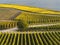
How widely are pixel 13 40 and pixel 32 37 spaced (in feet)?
13.6

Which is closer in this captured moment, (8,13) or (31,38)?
(31,38)

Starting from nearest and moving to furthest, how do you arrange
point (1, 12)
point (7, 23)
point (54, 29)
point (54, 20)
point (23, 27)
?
point (54, 29), point (23, 27), point (7, 23), point (54, 20), point (1, 12)

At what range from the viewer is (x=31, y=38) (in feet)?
111

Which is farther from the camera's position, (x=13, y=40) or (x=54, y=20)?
(x=54, y=20)

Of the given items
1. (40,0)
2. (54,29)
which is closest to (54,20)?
(54,29)

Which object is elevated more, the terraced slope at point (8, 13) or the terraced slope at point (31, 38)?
the terraced slope at point (31, 38)

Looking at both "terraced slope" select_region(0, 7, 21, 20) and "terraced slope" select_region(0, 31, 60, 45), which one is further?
"terraced slope" select_region(0, 7, 21, 20)

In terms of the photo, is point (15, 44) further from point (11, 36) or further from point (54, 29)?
point (54, 29)

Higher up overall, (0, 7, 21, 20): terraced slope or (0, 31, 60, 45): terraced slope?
(0, 31, 60, 45): terraced slope

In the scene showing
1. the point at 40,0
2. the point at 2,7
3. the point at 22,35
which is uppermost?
the point at 22,35

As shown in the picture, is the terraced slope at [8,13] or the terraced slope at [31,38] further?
the terraced slope at [8,13]

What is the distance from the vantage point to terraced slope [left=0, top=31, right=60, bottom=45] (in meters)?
31.4

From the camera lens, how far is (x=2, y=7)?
69.9 m

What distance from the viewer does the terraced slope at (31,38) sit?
31.4m
